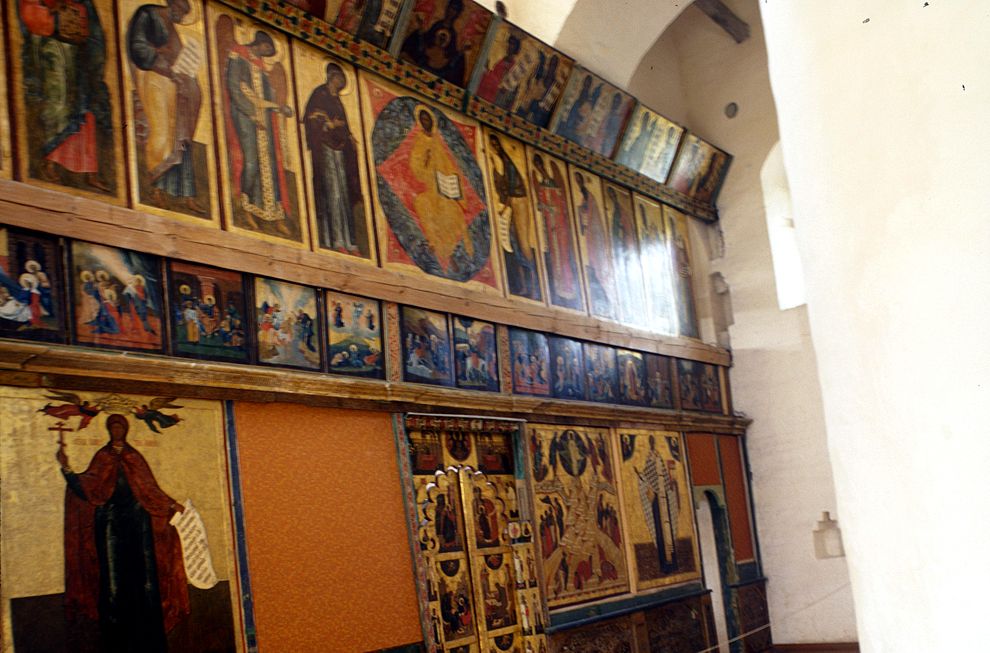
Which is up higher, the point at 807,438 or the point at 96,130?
the point at 96,130

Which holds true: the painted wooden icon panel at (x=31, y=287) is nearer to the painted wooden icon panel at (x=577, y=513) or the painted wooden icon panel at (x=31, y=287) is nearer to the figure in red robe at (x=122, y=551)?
the figure in red robe at (x=122, y=551)

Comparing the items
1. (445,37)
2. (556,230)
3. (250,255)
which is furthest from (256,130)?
(556,230)

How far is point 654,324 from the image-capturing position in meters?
13.0

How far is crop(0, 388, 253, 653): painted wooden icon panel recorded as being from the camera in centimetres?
570

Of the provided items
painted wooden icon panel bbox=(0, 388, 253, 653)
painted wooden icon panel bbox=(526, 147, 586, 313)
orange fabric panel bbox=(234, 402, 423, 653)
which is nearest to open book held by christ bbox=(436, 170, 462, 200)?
painted wooden icon panel bbox=(526, 147, 586, 313)

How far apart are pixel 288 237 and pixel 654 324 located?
6391 mm

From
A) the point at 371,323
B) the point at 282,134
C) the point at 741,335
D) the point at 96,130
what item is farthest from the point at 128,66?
the point at 741,335

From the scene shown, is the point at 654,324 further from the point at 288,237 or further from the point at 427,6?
the point at 288,237

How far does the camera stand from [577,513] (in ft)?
34.5

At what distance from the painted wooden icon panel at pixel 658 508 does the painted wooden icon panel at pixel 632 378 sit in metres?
0.39

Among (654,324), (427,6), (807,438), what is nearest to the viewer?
(427,6)

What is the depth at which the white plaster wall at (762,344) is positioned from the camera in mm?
13758

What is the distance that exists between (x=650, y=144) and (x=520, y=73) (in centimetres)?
307

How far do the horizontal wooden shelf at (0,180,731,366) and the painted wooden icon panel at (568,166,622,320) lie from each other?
2.11 ft
